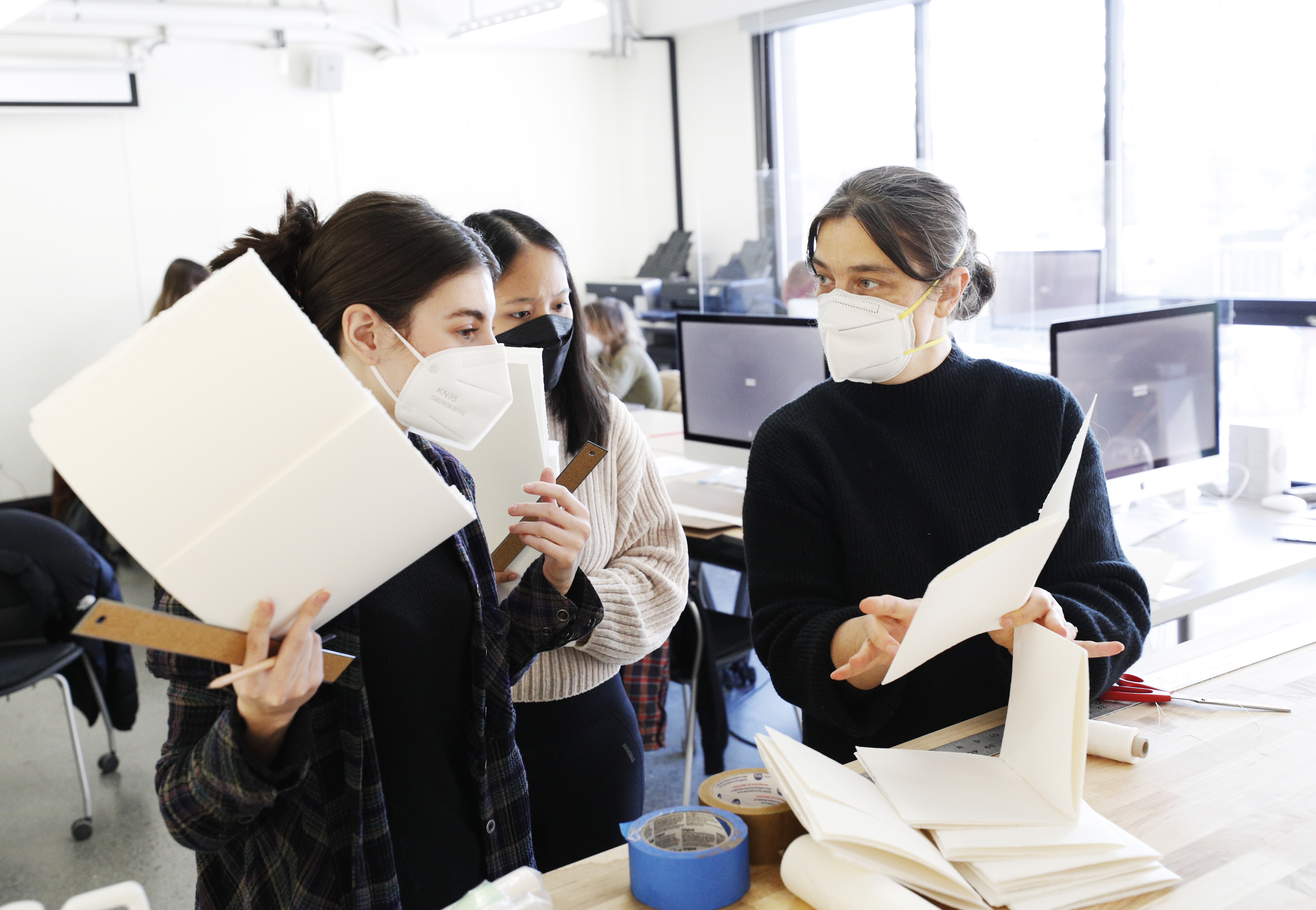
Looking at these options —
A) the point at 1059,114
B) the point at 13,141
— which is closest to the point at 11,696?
the point at 13,141

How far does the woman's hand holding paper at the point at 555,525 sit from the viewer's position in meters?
1.25

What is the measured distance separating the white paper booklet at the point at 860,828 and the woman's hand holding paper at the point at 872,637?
12 centimetres

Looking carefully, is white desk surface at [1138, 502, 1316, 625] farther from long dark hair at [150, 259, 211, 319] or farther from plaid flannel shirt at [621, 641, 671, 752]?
long dark hair at [150, 259, 211, 319]

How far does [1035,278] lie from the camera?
464 centimetres

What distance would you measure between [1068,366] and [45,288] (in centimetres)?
563

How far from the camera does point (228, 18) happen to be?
6.39 meters

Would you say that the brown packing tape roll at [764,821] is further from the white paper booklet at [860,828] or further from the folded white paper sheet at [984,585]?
the folded white paper sheet at [984,585]

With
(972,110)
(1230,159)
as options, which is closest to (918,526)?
(1230,159)

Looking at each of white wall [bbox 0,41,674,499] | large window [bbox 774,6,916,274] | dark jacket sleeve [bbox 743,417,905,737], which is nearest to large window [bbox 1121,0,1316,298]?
large window [bbox 774,6,916,274]

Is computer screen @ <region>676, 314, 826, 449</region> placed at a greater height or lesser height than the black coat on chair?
greater

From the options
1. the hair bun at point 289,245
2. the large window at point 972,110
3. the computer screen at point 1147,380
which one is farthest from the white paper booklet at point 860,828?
the large window at point 972,110

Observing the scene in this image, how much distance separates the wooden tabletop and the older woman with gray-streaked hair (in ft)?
0.32

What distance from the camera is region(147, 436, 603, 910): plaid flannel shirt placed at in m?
0.98

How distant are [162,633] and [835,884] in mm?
600
